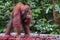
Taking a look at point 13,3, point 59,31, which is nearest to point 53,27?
point 59,31

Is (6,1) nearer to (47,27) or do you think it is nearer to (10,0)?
(10,0)

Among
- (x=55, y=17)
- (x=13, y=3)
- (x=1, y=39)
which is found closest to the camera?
(x=1, y=39)

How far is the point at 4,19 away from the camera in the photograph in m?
4.70

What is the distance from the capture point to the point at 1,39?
2018 mm

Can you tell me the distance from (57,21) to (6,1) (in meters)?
1.23

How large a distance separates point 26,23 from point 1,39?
3.74ft

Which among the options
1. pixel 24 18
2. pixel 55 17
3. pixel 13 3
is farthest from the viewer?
pixel 13 3

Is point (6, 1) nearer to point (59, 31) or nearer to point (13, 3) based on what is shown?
point (13, 3)

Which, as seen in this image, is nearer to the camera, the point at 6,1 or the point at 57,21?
the point at 57,21

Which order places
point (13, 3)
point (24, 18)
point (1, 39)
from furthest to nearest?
point (13, 3) < point (24, 18) < point (1, 39)

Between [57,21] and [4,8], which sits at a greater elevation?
[4,8]

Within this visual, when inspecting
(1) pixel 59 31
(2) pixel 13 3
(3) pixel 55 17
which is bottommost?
(1) pixel 59 31

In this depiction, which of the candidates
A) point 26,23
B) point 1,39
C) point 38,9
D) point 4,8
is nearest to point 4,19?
point 4,8

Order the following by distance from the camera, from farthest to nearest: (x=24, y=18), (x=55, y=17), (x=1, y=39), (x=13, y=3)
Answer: (x=13, y=3) < (x=55, y=17) < (x=24, y=18) < (x=1, y=39)
